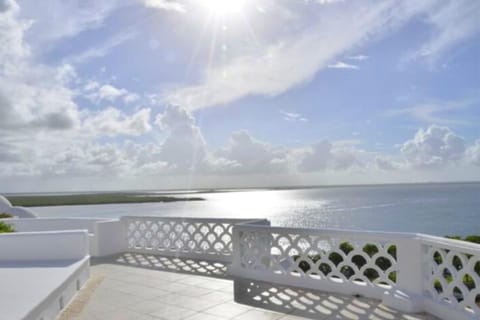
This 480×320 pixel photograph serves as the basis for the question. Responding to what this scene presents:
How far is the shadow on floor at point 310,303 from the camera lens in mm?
4543

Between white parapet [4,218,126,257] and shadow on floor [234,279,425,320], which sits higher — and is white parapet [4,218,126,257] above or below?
above

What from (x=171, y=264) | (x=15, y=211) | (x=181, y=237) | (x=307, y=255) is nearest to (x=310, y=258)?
(x=307, y=255)

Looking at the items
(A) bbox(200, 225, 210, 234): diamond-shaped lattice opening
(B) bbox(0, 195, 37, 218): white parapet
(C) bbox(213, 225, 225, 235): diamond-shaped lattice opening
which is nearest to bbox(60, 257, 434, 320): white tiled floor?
(C) bbox(213, 225, 225, 235): diamond-shaped lattice opening

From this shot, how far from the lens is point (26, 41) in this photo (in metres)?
9.75

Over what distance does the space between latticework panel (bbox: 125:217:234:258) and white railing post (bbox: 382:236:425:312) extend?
3289 mm

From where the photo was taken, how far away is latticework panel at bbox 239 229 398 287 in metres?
5.22

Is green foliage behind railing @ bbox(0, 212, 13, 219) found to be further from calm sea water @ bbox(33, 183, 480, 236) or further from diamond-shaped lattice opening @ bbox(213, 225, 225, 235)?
calm sea water @ bbox(33, 183, 480, 236)

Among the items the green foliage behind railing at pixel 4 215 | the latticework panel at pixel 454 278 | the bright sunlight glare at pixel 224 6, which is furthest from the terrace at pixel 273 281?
the green foliage behind railing at pixel 4 215

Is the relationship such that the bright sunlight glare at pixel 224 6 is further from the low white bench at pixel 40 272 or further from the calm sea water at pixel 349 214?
the calm sea water at pixel 349 214

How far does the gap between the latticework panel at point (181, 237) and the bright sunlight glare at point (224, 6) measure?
4.51m

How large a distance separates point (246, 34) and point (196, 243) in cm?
490

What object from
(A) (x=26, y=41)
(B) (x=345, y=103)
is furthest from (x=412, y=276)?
(B) (x=345, y=103)

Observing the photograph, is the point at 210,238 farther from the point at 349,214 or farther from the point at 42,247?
the point at 349,214

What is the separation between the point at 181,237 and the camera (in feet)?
27.2
